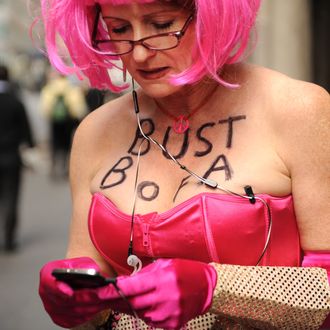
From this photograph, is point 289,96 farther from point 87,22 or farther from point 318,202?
point 87,22

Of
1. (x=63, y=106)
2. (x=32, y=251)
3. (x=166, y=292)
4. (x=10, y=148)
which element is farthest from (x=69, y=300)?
(x=63, y=106)

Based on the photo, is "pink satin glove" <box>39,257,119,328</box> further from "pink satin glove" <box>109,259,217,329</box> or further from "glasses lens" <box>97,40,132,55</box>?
"glasses lens" <box>97,40,132,55</box>

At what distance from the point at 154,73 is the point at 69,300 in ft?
2.05

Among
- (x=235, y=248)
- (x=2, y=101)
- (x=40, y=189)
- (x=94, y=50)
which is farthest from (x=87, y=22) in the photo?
(x=40, y=189)

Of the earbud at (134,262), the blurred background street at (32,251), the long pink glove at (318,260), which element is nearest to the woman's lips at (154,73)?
the earbud at (134,262)

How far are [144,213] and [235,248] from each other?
0.27 metres

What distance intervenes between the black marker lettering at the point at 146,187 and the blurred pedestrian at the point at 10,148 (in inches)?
228

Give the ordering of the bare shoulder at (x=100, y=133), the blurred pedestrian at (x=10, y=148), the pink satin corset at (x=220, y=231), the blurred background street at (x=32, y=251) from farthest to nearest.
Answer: the blurred pedestrian at (x=10, y=148) → the blurred background street at (x=32, y=251) → the bare shoulder at (x=100, y=133) → the pink satin corset at (x=220, y=231)

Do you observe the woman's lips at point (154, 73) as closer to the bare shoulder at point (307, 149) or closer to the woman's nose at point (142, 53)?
the woman's nose at point (142, 53)

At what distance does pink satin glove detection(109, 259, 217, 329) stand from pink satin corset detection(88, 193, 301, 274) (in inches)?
7.3

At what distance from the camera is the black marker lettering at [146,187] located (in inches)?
85.1

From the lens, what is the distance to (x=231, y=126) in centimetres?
214

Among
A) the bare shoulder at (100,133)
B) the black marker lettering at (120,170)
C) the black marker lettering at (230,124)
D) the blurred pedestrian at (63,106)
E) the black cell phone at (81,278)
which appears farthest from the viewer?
the blurred pedestrian at (63,106)

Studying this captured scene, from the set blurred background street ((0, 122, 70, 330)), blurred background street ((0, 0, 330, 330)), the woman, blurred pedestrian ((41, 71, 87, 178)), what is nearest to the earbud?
the woman
